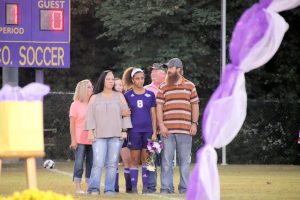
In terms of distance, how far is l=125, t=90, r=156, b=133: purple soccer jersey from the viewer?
59.1 ft

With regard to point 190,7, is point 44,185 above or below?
below

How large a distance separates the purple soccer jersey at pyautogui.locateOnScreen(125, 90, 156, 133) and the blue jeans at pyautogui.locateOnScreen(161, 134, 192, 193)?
0.44m

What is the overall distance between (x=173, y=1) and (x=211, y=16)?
1.42 meters

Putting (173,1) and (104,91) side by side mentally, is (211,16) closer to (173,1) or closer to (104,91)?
(173,1)

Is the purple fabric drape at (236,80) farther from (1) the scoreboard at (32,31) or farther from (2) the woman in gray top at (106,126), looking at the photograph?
(1) the scoreboard at (32,31)

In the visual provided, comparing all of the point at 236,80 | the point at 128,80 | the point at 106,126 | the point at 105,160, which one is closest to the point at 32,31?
the point at 128,80

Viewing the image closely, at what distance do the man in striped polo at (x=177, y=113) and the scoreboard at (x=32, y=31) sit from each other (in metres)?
9.60

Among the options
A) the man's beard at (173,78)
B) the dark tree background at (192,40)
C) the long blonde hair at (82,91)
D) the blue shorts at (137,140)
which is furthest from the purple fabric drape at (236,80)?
the dark tree background at (192,40)

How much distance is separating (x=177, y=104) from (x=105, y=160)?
1.40 meters

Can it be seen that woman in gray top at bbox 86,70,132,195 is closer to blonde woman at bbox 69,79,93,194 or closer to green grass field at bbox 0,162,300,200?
green grass field at bbox 0,162,300,200

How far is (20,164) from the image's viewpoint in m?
30.7

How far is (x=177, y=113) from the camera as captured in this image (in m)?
17.6

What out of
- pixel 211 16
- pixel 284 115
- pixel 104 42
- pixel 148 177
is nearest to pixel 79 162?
pixel 148 177

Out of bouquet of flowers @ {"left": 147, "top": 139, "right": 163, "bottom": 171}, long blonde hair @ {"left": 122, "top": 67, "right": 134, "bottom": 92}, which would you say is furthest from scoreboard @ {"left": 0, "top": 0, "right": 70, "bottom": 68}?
bouquet of flowers @ {"left": 147, "top": 139, "right": 163, "bottom": 171}
